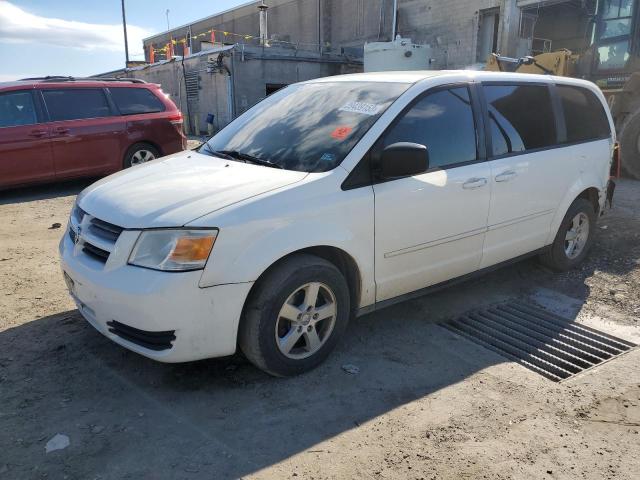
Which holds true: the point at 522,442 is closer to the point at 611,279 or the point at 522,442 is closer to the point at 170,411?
the point at 170,411

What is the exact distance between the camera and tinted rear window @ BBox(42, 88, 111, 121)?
7.97 meters

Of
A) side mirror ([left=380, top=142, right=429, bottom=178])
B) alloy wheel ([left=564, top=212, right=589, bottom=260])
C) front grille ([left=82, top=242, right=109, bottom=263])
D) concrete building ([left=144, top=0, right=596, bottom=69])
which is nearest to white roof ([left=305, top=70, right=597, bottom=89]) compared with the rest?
side mirror ([left=380, top=142, right=429, bottom=178])

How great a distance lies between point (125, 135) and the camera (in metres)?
8.55

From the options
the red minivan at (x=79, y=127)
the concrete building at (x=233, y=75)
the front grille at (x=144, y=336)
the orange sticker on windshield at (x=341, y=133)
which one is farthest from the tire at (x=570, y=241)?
the concrete building at (x=233, y=75)

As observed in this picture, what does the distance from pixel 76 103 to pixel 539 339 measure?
752 centimetres

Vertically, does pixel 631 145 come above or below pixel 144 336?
above

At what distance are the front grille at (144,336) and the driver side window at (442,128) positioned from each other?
1707mm

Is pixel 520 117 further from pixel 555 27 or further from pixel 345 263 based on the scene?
pixel 555 27

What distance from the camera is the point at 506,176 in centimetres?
393

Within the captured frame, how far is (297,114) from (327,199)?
100cm

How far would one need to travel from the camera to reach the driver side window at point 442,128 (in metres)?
3.42

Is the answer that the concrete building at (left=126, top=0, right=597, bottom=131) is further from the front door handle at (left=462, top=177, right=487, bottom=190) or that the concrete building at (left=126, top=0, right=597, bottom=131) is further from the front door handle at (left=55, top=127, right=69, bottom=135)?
the front door handle at (left=55, top=127, right=69, bottom=135)

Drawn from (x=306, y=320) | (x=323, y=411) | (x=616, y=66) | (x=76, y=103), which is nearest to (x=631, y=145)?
(x=616, y=66)

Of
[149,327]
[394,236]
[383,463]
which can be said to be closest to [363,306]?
[394,236]
